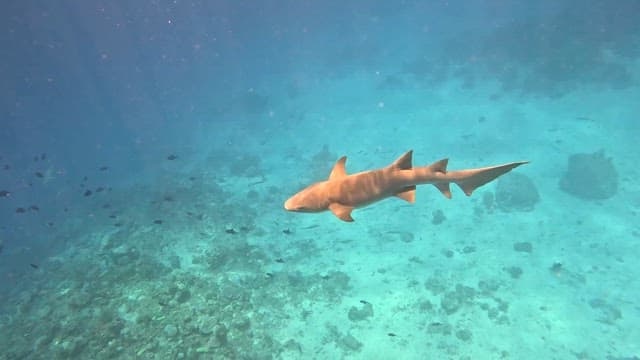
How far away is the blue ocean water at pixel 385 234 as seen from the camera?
14.6m

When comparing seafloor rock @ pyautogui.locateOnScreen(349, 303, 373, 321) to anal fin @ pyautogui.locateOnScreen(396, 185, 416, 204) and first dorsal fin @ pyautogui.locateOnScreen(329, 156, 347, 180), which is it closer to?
anal fin @ pyautogui.locateOnScreen(396, 185, 416, 204)

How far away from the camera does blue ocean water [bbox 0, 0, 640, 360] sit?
14.6 metres

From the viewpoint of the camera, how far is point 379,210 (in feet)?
73.7

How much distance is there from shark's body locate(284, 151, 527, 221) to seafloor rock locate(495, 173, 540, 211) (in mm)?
17386

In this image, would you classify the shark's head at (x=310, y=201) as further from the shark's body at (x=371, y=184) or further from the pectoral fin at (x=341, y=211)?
the pectoral fin at (x=341, y=211)

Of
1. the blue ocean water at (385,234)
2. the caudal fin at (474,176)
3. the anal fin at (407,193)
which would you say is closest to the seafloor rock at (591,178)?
the blue ocean water at (385,234)

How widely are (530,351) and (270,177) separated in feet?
64.1

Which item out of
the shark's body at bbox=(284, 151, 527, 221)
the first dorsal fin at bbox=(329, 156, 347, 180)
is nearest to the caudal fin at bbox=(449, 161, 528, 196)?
the shark's body at bbox=(284, 151, 527, 221)

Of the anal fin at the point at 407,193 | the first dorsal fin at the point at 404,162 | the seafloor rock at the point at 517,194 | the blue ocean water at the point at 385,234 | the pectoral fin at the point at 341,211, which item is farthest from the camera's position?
the seafloor rock at the point at 517,194

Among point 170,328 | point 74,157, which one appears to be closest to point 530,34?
point 170,328

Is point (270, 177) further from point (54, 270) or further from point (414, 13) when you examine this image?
point (414, 13)

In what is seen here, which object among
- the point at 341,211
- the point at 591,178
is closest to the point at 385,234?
the point at 591,178

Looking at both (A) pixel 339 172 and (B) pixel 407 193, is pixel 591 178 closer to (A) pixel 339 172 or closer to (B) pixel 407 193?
(B) pixel 407 193

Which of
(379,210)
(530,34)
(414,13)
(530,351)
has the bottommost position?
(530,351)
